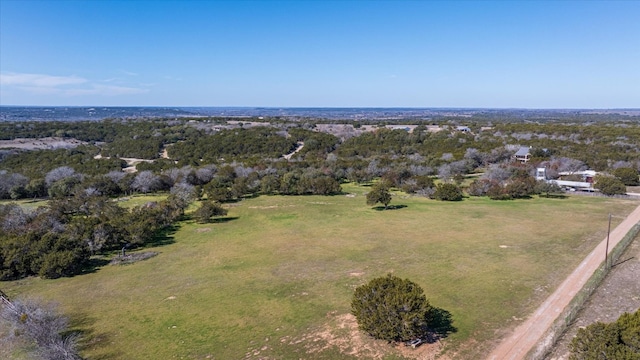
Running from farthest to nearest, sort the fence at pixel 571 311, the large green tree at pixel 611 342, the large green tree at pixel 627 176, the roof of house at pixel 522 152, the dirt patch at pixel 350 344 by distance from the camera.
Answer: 1. the roof of house at pixel 522 152
2. the large green tree at pixel 627 176
3. the dirt patch at pixel 350 344
4. the fence at pixel 571 311
5. the large green tree at pixel 611 342

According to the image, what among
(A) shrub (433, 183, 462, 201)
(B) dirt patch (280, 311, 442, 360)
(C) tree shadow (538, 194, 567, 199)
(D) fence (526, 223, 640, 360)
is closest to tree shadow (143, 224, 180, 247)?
(B) dirt patch (280, 311, 442, 360)

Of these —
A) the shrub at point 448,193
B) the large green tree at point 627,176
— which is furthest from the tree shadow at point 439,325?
the large green tree at point 627,176

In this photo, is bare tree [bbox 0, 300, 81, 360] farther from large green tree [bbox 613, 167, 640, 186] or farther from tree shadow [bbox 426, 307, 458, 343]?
large green tree [bbox 613, 167, 640, 186]

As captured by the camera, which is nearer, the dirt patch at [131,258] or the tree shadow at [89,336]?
the tree shadow at [89,336]

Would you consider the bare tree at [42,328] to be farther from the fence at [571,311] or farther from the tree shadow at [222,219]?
the tree shadow at [222,219]

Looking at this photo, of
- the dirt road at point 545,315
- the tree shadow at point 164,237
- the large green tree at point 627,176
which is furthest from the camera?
the large green tree at point 627,176

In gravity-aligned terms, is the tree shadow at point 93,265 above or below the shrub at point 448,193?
below

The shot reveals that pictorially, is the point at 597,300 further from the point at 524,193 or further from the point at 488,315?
the point at 524,193

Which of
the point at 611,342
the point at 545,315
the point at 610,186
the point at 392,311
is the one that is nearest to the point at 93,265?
the point at 392,311
